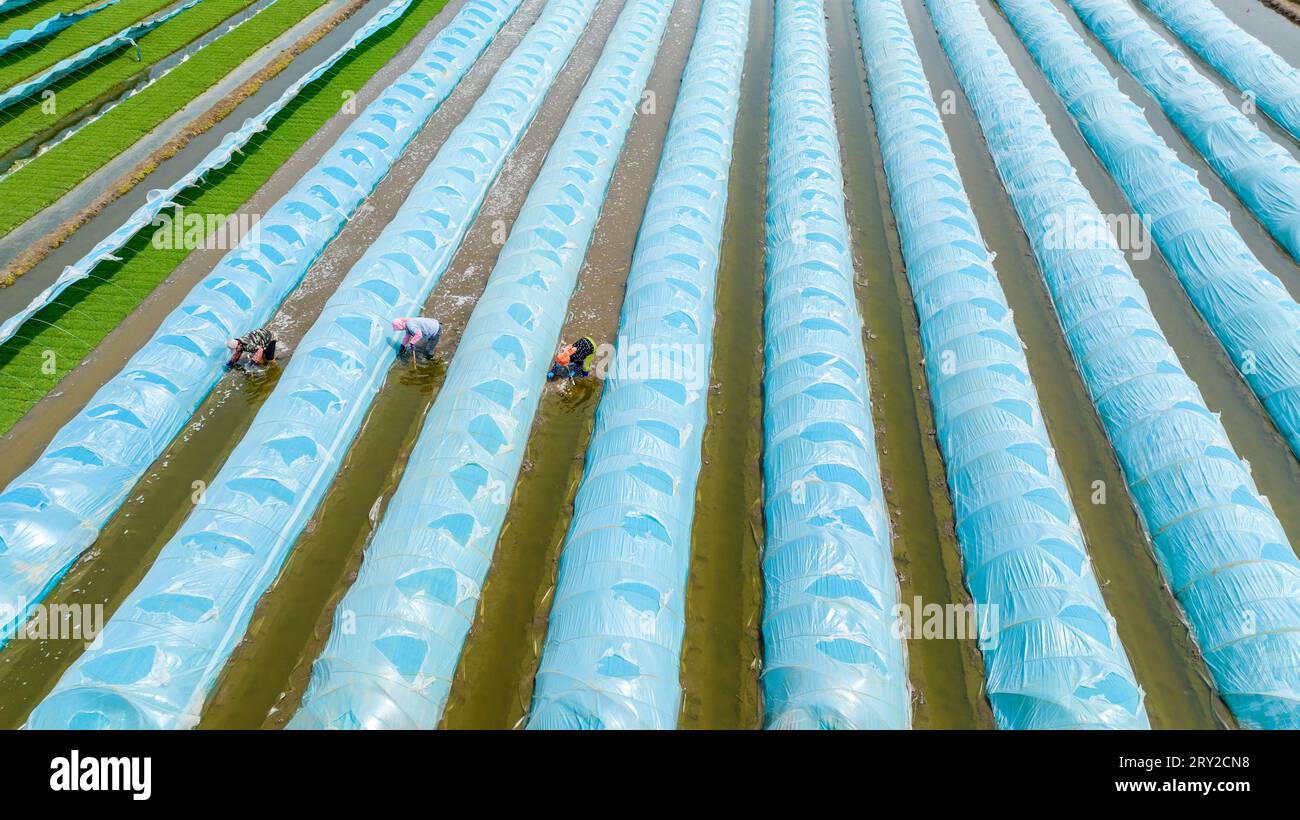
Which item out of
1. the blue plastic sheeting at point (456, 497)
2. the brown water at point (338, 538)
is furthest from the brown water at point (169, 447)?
the blue plastic sheeting at point (456, 497)

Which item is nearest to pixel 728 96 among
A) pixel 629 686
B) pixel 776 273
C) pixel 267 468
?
pixel 776 273

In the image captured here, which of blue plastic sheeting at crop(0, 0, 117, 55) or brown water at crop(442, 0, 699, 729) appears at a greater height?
blue plastic sheeting at crop(0, 0, 117, 55)

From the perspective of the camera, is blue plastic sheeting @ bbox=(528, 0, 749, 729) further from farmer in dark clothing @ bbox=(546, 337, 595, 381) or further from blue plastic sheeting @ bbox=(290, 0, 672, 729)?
blue plastic sheeting @ bbox=(290, 0, 672, 729)

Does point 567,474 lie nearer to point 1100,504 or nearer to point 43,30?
point 1100,504

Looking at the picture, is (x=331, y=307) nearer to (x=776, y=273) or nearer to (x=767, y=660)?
(x=776, y=273)

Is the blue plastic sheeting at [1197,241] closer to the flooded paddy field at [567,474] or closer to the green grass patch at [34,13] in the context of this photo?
the flooded paddy field at [567,474]

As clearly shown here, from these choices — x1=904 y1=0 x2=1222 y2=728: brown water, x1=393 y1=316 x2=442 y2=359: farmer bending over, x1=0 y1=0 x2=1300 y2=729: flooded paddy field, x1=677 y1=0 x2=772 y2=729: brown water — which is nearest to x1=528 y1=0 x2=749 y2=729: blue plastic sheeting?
x1=0 y1=0 x2=1300 y2=729: flooded paddy field

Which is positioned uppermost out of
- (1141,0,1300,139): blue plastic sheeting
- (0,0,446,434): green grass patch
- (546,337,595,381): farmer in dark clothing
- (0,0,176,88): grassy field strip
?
(0,0,176,88): grassy field strip
